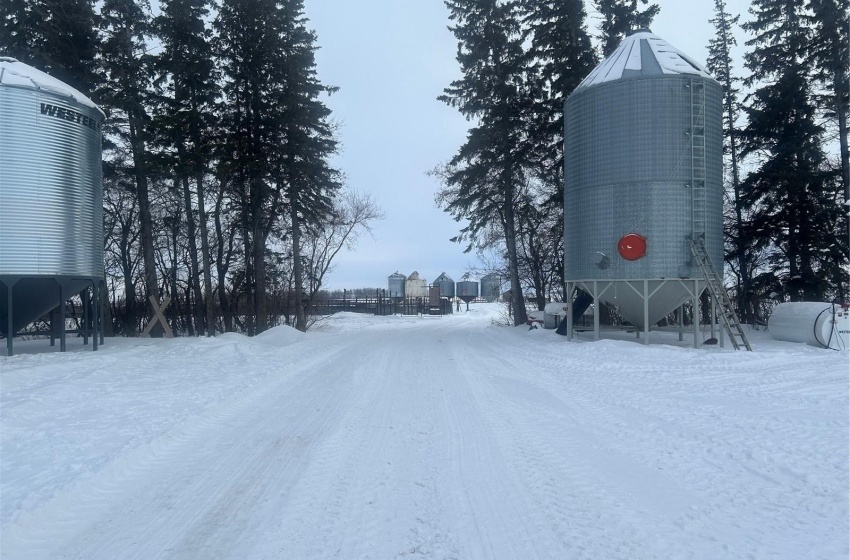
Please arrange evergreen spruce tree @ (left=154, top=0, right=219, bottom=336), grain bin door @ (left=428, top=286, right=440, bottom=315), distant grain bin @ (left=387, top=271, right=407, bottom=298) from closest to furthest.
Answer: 1. evergreen spruce tree @ (left=154, top=0, right=219, bottom=336)
2. grain bin door @ (left=428, top=286, right=440, bottom=315)
3. distant grain bin @ (left=387, top=271, right=407, bottom=298)

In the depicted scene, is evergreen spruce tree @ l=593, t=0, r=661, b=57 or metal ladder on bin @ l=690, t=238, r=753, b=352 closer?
metal ladder on bin @ l=690, t=238, r=753, b=352

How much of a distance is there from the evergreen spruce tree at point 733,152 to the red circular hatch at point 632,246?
1114cm

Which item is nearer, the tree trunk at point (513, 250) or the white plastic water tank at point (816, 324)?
the white plastic water tank at point (816, 324)

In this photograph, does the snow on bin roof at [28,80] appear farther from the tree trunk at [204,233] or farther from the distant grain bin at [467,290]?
the distant grain bin at [467,290]

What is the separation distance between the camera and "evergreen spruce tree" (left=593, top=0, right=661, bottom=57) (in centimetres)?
2670

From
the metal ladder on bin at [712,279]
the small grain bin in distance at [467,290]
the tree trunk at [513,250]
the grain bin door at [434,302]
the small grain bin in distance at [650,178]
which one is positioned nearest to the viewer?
the metal ladder on bin at [712,279]

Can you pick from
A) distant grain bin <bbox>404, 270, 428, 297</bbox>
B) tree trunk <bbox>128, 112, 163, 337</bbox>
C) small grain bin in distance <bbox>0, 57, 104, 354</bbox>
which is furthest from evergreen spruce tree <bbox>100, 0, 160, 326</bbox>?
distant grain bin <bbox>404, 270, 428, 297</bbox>

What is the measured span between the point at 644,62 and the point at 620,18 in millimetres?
9537

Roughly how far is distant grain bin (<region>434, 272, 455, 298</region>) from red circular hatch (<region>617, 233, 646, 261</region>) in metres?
63.2

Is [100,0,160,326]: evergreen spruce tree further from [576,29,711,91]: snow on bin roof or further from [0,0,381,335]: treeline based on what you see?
[576,29,711,91]: snow on bin roof

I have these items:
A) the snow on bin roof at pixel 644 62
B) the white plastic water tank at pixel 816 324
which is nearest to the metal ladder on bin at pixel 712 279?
the white plastic water tank at pixel 816 324

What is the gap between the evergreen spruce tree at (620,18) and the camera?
1051 inches

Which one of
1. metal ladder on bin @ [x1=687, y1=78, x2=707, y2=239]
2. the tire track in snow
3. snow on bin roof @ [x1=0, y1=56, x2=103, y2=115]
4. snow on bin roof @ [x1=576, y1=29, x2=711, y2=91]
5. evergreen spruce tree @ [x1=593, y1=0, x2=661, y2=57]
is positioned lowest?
the tire track in snow

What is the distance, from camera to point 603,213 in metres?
18.9
